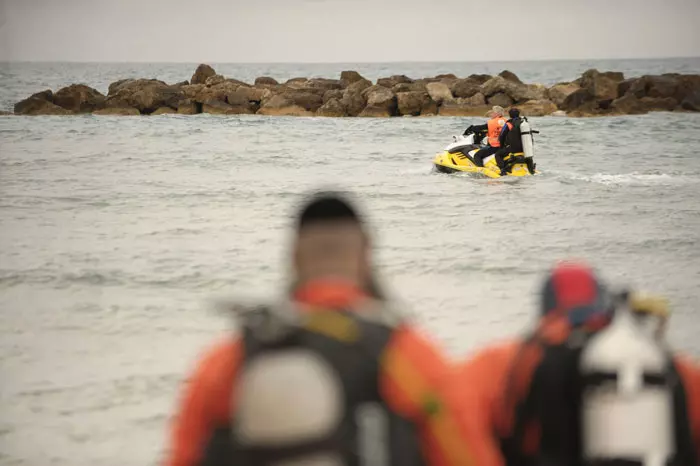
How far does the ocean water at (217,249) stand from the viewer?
6.26 meters

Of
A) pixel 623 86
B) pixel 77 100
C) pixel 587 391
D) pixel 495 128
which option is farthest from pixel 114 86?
pixel 587 391

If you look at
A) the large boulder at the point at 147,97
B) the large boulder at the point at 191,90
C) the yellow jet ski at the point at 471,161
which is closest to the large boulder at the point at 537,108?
the large boulder at the point at 191,90

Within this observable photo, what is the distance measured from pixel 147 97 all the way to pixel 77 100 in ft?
9.96

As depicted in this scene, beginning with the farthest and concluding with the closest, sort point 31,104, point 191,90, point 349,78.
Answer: point 349,78
point 191,90
point 31,104

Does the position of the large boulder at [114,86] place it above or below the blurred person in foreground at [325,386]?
below

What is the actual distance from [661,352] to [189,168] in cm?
2025

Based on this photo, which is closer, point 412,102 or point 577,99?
point 412,102

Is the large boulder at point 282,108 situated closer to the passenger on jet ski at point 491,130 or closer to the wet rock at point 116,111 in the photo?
the wet rock at point 116,111

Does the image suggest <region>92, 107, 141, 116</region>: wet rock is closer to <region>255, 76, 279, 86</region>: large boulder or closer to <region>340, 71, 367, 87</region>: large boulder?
<region>255, 76, 279, 86</region>: large boulder

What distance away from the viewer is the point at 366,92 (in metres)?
40.6

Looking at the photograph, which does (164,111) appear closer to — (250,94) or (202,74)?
(250,94)

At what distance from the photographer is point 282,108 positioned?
4088 centimetres

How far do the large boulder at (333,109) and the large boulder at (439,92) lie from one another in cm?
397

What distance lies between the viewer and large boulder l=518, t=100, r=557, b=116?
39062 millimetres
